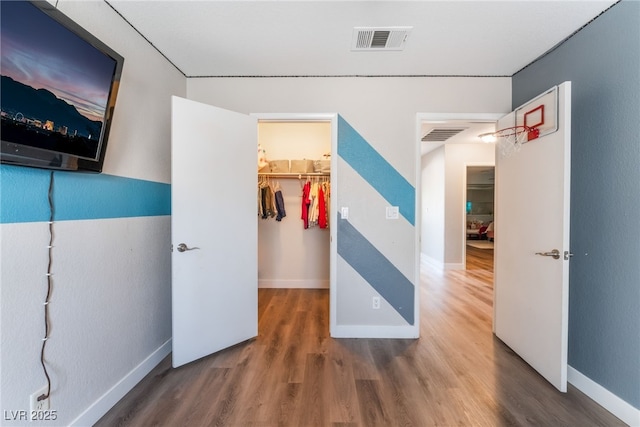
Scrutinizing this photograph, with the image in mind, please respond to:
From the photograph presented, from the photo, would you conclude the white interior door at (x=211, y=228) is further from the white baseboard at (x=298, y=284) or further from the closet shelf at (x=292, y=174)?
the white baseboard at (x=298, y=284)

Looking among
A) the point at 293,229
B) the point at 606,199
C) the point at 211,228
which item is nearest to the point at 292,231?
the point at 293,229

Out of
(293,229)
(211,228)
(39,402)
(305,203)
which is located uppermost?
(305,203)

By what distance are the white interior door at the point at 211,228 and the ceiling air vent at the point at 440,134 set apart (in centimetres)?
304

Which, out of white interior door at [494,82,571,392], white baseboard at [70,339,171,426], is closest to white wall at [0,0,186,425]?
white baseboard at [70,339,171,426]

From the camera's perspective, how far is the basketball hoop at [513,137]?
199 cm

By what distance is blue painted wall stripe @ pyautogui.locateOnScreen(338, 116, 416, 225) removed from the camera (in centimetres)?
245

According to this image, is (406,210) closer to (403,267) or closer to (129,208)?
(403,267)

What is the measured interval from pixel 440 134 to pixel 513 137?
226 cm

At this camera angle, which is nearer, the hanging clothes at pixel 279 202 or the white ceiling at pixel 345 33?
the white ceiling at pixel 345 33

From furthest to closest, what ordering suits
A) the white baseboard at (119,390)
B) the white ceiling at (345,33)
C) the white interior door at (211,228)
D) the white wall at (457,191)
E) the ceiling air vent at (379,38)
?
the white wall at (457,191) → the white interior door at (211,228) → the ceiling air vent at (379,38) → the white ceiling at (345,33) → the white baseboard at (119,390)

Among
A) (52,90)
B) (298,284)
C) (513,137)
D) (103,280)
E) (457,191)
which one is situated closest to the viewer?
(52,90)

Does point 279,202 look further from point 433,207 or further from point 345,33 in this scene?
point 433,207

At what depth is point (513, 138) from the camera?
221cm

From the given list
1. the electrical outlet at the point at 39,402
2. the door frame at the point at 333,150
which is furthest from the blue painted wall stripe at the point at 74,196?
the door frame at the point at 333,150
